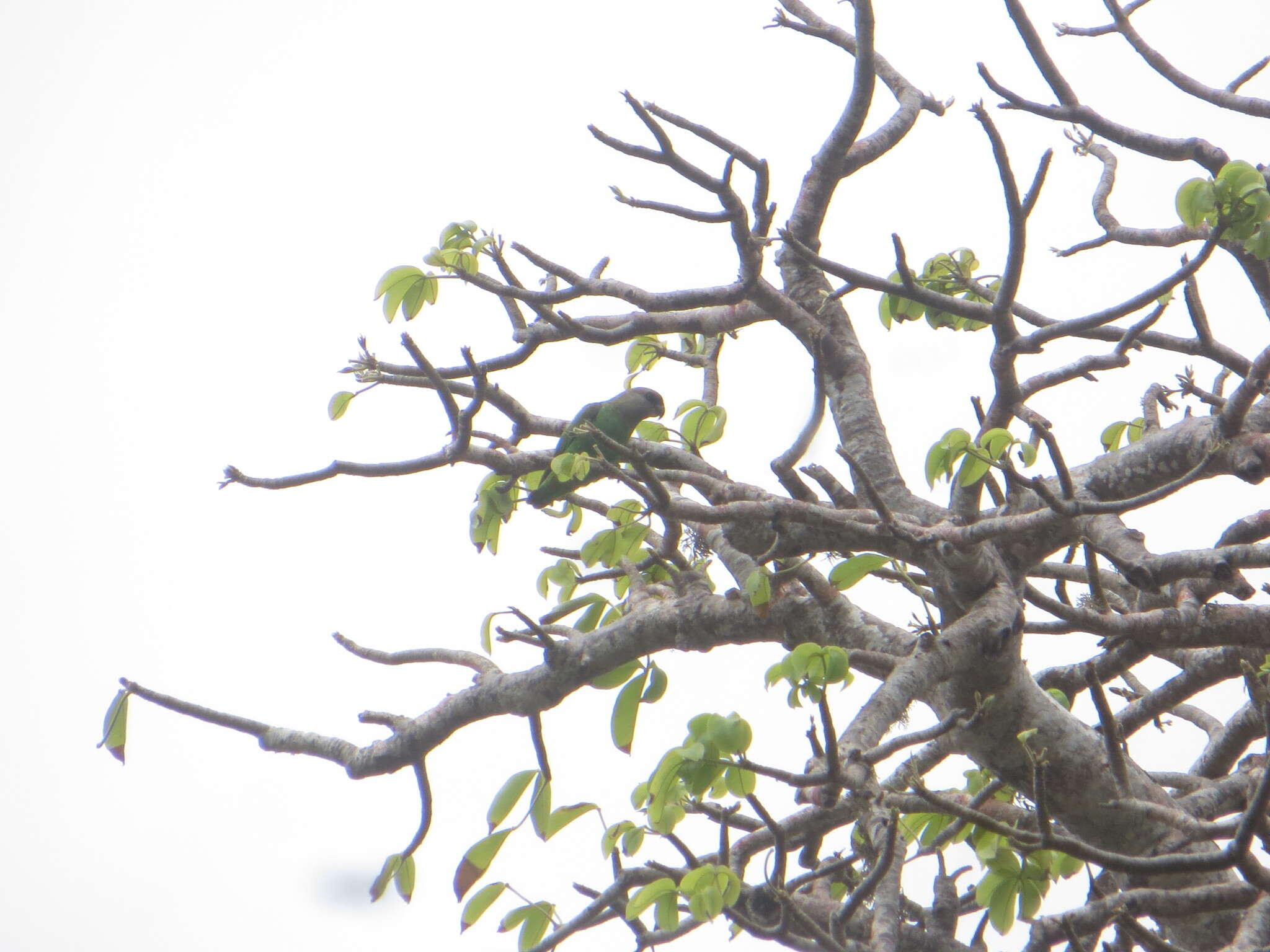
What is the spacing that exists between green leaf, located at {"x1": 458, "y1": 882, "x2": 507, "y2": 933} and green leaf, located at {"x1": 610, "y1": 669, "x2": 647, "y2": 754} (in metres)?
0.41

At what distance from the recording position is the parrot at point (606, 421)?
3.06 meters

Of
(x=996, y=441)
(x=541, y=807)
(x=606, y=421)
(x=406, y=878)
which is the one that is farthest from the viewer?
(x=606, y=421)

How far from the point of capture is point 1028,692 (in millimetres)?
2178

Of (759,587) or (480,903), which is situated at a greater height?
(759,587)

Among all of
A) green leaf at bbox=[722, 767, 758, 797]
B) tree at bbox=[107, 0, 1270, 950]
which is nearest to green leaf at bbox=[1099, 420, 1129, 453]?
tree at bbox=[107, 0, 1270, 950]

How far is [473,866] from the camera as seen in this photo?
7.21 ft

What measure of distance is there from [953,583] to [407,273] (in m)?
1.57

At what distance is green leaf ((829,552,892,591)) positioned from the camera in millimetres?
2008

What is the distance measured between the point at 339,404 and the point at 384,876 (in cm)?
122

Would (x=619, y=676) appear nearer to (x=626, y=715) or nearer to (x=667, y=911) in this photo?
(x=626, y=715)

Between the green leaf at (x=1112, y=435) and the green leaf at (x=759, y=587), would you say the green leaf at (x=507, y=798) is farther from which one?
the green leaf at (x=1112, y=435)

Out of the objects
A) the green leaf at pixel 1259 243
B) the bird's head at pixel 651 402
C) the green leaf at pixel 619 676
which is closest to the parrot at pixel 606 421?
the bird's head at pixel 651 402

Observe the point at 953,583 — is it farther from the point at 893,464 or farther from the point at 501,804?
the point at 501,804

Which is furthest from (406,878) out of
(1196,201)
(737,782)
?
(1196,201)
